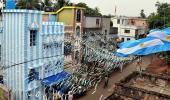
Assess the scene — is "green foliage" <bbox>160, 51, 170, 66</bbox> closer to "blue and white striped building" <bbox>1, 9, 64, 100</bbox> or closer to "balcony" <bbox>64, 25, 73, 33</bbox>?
"balcony" <bbox>64, 25, 73, 33</bbox>

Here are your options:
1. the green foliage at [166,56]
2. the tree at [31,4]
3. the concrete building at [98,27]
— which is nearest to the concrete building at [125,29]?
the concrete building at [98,27]

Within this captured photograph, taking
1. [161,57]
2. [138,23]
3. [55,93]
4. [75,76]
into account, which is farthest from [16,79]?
[138,23]

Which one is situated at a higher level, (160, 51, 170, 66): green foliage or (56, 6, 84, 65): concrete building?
(56, 6, 84, 65): concrete building

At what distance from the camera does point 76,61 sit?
102ft

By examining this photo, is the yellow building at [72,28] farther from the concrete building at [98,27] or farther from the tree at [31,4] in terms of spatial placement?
the tree at [31,4]

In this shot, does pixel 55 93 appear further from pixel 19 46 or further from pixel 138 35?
pixel 138 35

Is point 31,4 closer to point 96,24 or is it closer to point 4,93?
point 96,24

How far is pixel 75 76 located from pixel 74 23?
8.40 metres

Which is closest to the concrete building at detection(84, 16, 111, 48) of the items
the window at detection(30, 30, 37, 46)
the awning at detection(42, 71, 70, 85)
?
the awning at detection(42, 71, 70, 85)

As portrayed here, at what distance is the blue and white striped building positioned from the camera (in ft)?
70.4

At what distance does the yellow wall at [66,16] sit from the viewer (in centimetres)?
3347

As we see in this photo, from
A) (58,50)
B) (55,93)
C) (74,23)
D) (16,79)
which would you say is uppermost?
(74,23)

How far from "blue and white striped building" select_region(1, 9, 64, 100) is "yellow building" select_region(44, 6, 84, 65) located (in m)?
5.75

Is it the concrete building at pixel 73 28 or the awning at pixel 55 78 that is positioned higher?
the concrete building at pixel 73 28
